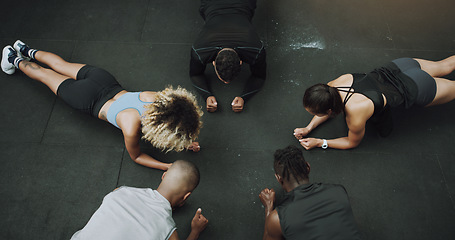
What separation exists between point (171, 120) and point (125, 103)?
515mm

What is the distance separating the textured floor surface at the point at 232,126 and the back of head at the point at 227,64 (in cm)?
47

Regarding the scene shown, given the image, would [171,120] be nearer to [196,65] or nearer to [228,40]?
[196,65]

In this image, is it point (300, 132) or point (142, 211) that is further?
point (300, 132)

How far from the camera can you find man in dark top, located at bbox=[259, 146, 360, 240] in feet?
5.21

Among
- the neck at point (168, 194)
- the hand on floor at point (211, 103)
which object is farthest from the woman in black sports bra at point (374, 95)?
the neck at point (168, 194)

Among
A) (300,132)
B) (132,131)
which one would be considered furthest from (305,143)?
(132,131)

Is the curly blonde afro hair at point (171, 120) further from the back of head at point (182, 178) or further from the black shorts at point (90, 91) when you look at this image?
the black shorts at point (90, 91)

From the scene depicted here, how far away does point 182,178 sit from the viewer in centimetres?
183

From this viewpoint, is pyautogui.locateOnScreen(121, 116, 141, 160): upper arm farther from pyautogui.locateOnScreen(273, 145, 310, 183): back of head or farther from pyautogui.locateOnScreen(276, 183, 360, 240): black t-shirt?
pyautogui.locateOnScreen(276, 183, 360, 240): black t-shirt

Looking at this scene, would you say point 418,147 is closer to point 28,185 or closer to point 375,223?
point 375,223

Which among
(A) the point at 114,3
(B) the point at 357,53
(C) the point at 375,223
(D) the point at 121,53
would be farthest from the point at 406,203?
(A) the point at 114,3

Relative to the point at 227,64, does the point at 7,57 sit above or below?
below

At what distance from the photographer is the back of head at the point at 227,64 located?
2.28 m

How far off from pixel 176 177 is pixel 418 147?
213 centimetres
